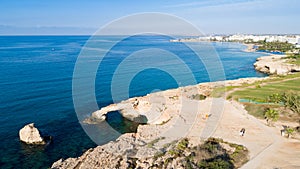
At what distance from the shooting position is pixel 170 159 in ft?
67.5

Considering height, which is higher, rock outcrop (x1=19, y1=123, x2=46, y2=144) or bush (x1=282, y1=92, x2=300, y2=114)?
bush (x1=282, y1=92, x2=300, y2=114)

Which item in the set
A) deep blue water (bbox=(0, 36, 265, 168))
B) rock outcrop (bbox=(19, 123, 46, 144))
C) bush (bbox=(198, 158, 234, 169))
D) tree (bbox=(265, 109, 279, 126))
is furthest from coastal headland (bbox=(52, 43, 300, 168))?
rock outcrop (bbox=(19, 123, 46, 144))

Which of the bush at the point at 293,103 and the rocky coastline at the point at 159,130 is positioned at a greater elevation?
the bush at the point at 293,103

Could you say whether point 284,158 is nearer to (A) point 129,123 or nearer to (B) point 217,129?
(B) point 217,129

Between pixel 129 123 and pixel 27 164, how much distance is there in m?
13.7

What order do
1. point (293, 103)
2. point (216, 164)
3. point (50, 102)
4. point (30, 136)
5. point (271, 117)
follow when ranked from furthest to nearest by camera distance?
point (50, 102) < point (293, 103) < point (271, 117) < point (30, 136) < point (216, 164)

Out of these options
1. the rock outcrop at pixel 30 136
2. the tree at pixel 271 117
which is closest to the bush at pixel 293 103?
the tree at pixel 271 117

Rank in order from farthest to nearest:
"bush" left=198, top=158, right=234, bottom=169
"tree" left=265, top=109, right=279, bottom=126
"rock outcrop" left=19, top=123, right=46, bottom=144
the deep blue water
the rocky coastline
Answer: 1. "tree" left=265, top=109, right=279, bottom=126
2. "rock outcrop" left=19, top=123, right=46, bottom=144
3. the deep blue water
4. the rocky coastline
5. "bush" left=198, top=158, right=234, bottom=169

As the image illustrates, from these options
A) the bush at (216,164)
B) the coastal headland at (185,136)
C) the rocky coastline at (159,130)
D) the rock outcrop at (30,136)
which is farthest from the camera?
the rock outcrop at (30,136)

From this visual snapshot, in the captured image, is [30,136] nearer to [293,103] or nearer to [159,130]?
[159,130]

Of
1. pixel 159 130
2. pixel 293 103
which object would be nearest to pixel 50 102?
pixel 159 130

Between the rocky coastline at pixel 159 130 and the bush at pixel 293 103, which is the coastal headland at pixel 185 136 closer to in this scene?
the rocky coastline at pixel 159 130

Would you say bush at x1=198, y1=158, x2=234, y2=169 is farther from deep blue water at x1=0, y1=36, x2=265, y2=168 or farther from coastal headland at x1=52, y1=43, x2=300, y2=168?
deep blue water at x1=0, y1=36, x2=265, y2=168

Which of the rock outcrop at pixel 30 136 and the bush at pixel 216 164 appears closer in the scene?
the bush at pixel 216 164
